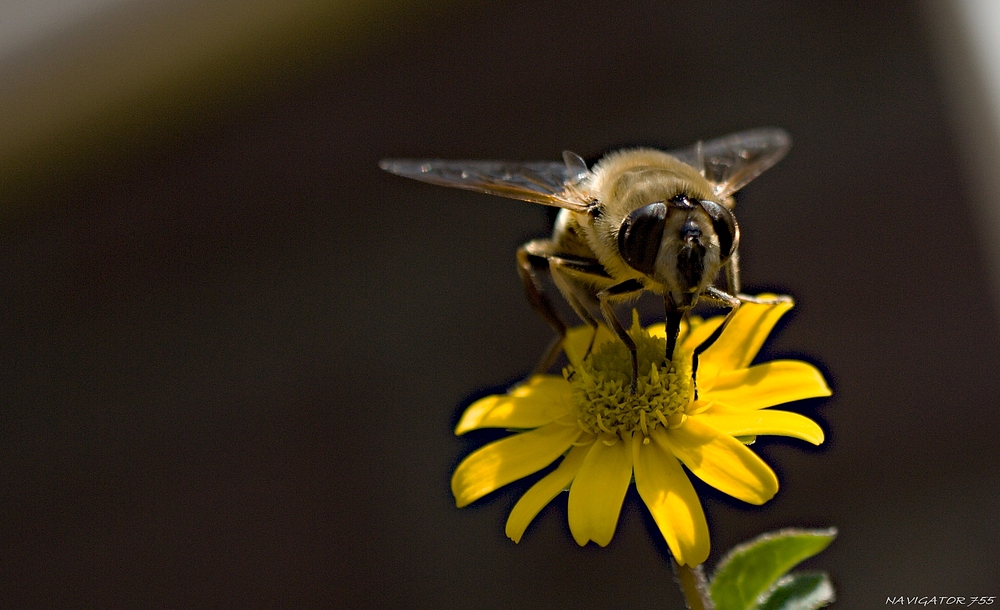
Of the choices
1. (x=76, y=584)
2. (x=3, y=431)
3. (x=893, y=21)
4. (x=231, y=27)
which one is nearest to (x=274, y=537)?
(x=76, y=584)

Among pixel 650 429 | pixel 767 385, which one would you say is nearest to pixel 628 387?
pixel 650 429

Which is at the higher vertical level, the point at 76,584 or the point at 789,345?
the point at 789,345

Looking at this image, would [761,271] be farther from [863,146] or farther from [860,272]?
[863,146]

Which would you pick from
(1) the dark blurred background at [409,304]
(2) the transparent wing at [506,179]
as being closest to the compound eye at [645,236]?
(2) the transparent wing at [506,179]

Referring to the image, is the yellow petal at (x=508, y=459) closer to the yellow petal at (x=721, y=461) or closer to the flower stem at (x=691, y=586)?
the yellow petal at (x=721, y=461)

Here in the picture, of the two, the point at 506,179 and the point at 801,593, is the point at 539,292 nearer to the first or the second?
the point at 506,179
